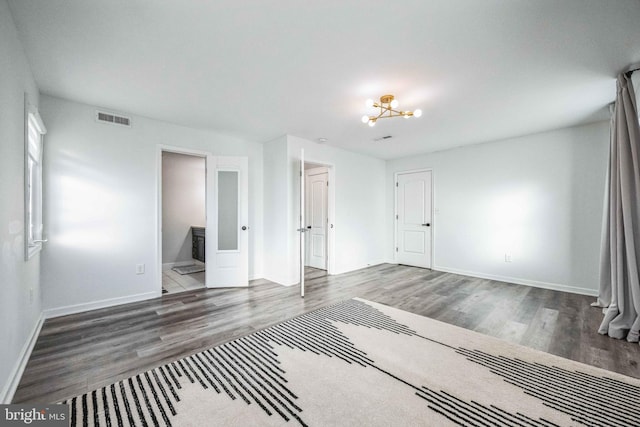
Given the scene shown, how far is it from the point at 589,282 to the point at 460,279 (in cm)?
174

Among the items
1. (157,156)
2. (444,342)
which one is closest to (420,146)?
(444,342)

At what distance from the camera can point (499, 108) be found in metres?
3.35

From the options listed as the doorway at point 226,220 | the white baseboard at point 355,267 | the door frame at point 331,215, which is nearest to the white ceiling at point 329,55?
the doorway at point 226,220

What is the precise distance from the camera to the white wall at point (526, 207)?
3.98 metres

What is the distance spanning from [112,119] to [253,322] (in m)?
3.16

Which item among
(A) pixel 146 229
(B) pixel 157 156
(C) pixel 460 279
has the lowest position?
(C) pixel 460 279

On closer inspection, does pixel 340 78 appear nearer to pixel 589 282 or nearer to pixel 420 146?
pixel 420 146

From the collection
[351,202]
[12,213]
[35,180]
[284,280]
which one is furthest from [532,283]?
[35,180]

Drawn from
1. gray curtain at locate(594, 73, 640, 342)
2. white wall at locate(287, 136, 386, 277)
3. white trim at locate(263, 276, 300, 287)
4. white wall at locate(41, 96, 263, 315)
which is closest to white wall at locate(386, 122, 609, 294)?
white wall at locate(287, 136, 386, 277)

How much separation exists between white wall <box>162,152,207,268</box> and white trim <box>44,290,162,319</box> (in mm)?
2387

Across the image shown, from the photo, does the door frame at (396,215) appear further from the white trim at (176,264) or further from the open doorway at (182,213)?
the white trim at (176,264)

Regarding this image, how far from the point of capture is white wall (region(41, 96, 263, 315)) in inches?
120

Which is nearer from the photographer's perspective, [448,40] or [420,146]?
[448,40]

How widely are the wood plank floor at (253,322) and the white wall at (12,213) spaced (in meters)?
0.24
